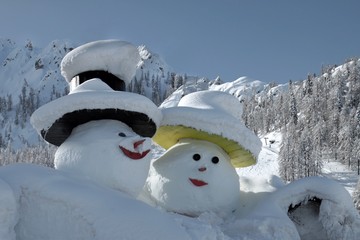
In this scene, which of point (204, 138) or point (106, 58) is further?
point (204, 138)

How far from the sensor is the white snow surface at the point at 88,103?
577 cm

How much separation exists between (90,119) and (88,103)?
50cm

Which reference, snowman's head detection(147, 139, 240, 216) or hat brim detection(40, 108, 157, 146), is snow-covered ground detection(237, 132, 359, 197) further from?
hat brim detection(40, 108, 157, 146)

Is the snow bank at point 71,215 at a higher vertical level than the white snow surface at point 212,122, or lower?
lower

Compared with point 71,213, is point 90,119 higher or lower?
higher

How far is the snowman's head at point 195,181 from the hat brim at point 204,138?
12 centimetres

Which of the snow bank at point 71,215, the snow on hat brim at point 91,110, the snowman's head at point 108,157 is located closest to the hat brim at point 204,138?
the snow on hat brim at point 91,110

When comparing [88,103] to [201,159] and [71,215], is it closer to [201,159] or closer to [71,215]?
[71,215]

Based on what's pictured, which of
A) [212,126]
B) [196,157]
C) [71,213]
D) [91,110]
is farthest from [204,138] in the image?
[71,213]

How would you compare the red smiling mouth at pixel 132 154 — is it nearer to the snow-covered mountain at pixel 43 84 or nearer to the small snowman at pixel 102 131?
the small snowman at pixel 102 131

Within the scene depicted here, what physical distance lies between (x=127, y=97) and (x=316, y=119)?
66486 mm

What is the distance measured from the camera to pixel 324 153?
2329 inches

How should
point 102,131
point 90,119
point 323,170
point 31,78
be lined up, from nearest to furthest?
point 102,131
point 90,119
point 323,170
point 31,78

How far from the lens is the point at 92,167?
577 cm
